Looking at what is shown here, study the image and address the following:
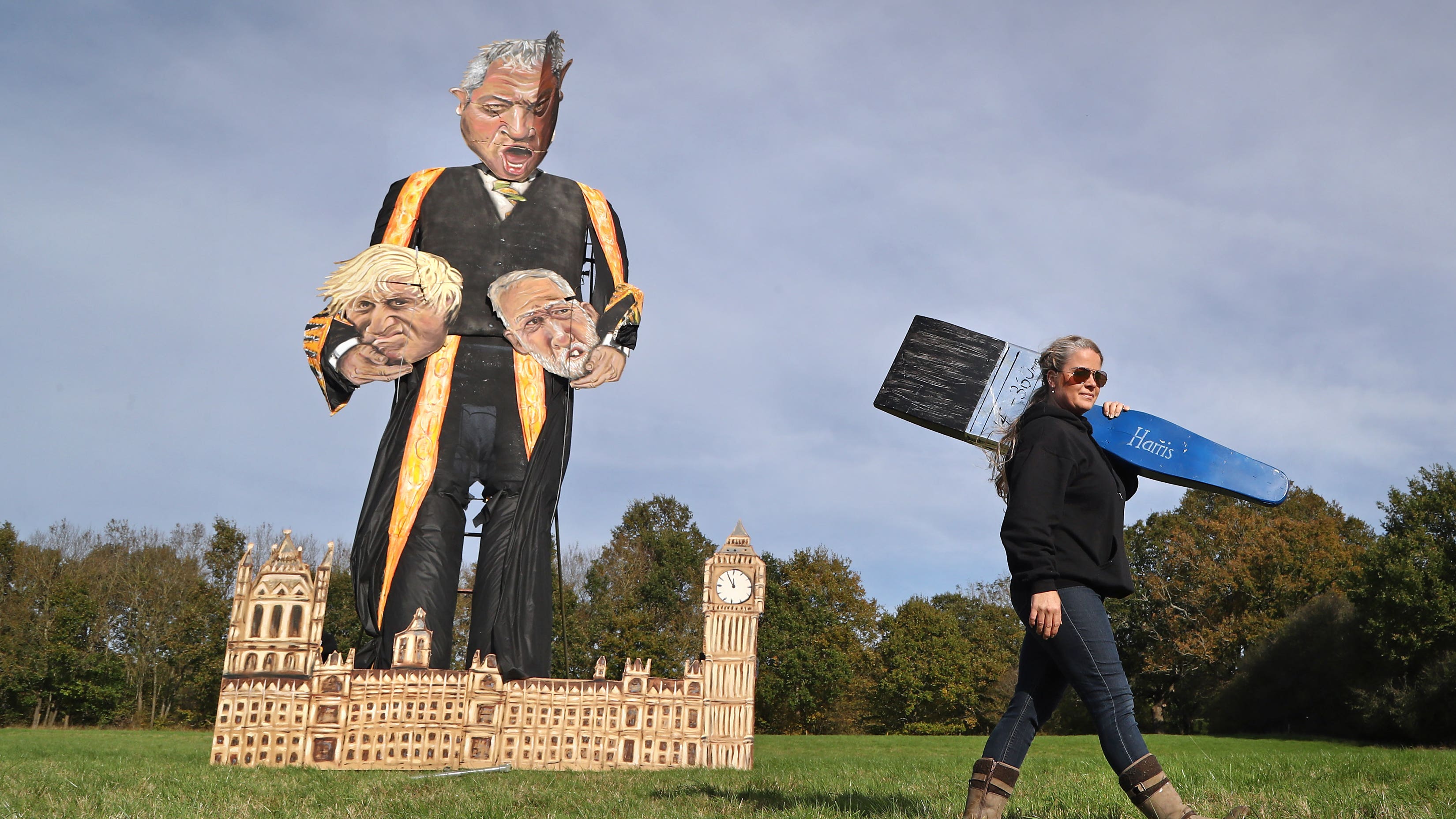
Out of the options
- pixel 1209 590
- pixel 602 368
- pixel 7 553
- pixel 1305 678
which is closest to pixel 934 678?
pixel 1209 590

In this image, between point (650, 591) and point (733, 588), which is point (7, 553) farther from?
point (733, 588)

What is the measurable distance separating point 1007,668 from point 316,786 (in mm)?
36565

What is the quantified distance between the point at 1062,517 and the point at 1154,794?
1.03 metres

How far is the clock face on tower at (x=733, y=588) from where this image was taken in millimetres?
11992

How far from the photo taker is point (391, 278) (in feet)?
43.8

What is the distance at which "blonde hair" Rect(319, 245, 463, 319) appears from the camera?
43.9 feet

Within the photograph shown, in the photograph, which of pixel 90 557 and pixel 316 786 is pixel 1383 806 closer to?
pixel 316 786

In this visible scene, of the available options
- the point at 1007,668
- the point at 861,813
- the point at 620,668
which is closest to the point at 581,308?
the point at 861,813

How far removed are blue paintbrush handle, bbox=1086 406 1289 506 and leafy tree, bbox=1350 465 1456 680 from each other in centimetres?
2481

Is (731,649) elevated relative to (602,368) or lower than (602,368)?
lower

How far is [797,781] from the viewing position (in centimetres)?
680

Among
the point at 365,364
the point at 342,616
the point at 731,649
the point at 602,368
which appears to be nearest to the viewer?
the point at 731,649

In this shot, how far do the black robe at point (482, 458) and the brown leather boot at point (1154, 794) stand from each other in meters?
10.0

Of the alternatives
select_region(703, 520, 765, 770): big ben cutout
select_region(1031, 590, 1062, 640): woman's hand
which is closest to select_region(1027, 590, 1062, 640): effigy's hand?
select_region(1031, 590, 1062, 640): woman's hand
